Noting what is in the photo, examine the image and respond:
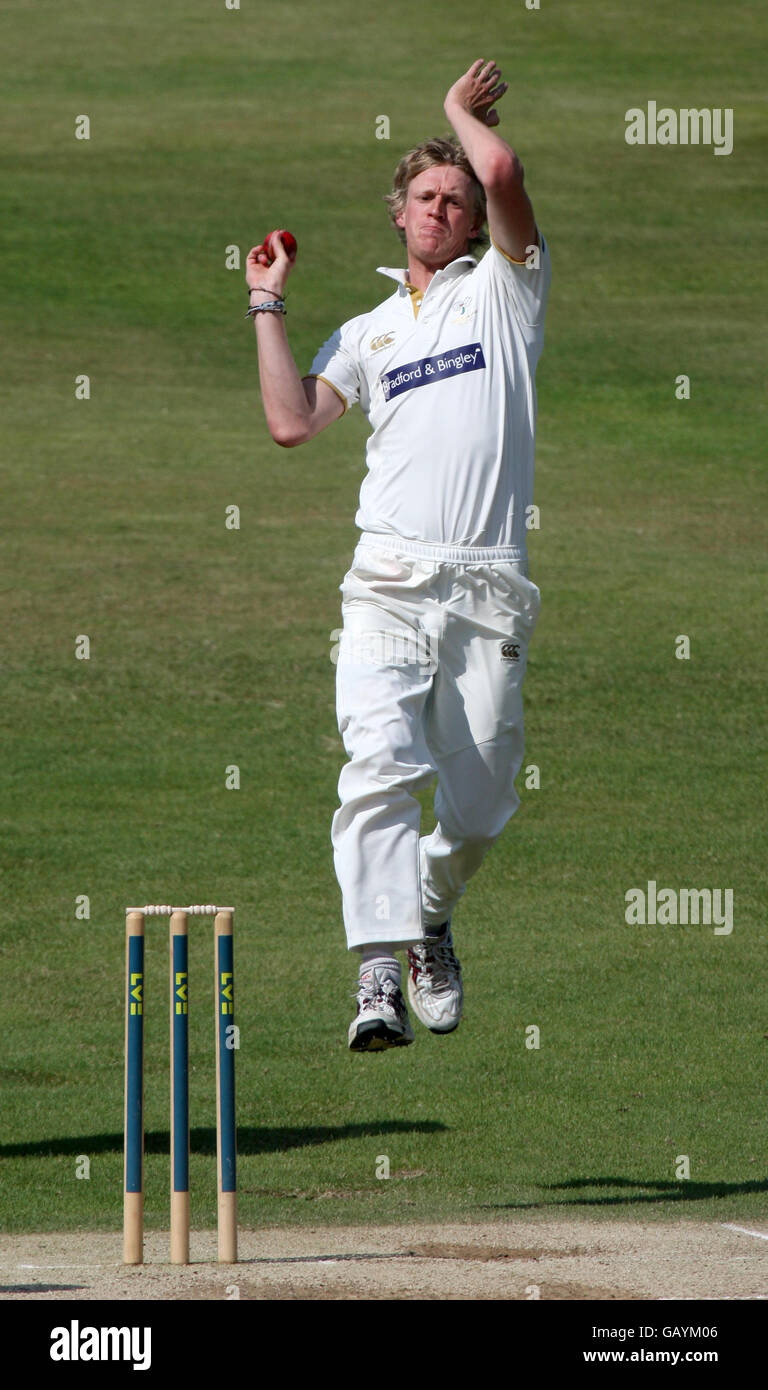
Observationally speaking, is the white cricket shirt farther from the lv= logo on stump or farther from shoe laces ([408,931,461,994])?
shoe laces ([408,931,461,994])

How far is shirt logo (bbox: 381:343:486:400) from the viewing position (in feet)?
23.3

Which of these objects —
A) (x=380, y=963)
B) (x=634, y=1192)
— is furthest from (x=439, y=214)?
(x=634, y=1192)

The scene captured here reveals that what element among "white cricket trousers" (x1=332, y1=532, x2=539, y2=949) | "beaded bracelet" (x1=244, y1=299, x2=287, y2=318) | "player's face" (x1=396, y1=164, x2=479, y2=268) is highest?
"player's face" (x1=396, y1=164, x2=479, y2=268)

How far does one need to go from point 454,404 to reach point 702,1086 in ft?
18.4

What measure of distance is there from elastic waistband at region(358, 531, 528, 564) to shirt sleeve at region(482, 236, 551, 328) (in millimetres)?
871

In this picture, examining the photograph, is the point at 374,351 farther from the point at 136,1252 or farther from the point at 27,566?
the point at 27,566

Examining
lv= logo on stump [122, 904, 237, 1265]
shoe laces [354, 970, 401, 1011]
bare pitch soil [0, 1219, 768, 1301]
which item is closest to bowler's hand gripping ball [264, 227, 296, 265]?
lv= logo on stump [122, 904, 237, 1265]

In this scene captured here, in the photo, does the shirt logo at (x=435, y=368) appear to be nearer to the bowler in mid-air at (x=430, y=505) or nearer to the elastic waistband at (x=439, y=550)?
the bowler in mid-air at (x=430, y=505)

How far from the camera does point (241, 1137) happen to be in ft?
35.4

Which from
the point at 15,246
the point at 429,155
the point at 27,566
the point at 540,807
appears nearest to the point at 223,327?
the point at 15,246

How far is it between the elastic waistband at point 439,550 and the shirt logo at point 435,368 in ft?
1.78

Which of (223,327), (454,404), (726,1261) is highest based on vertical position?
(223,327)

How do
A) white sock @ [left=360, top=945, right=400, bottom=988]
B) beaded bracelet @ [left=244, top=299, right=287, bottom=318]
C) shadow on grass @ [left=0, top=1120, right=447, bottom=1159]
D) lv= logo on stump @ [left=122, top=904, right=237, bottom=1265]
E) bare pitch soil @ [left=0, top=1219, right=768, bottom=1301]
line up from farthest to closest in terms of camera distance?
1. shadow on grass @ [left=0, top=1120, right=447, bottom=1159]
2. beaded bracelet @ [left=244, top=299, right=287, bottom=318]
3. lv= logo on stump @ [left=122, top=904, right=237, bottom=1265]
4. white sock @ [left=360, top=945, right=400, bottom=988]
5. bare pitch soil @ [left=0, top=1219, right=768, bottom=1301]

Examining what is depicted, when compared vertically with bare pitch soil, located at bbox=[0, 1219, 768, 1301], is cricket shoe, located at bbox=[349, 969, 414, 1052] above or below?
above
